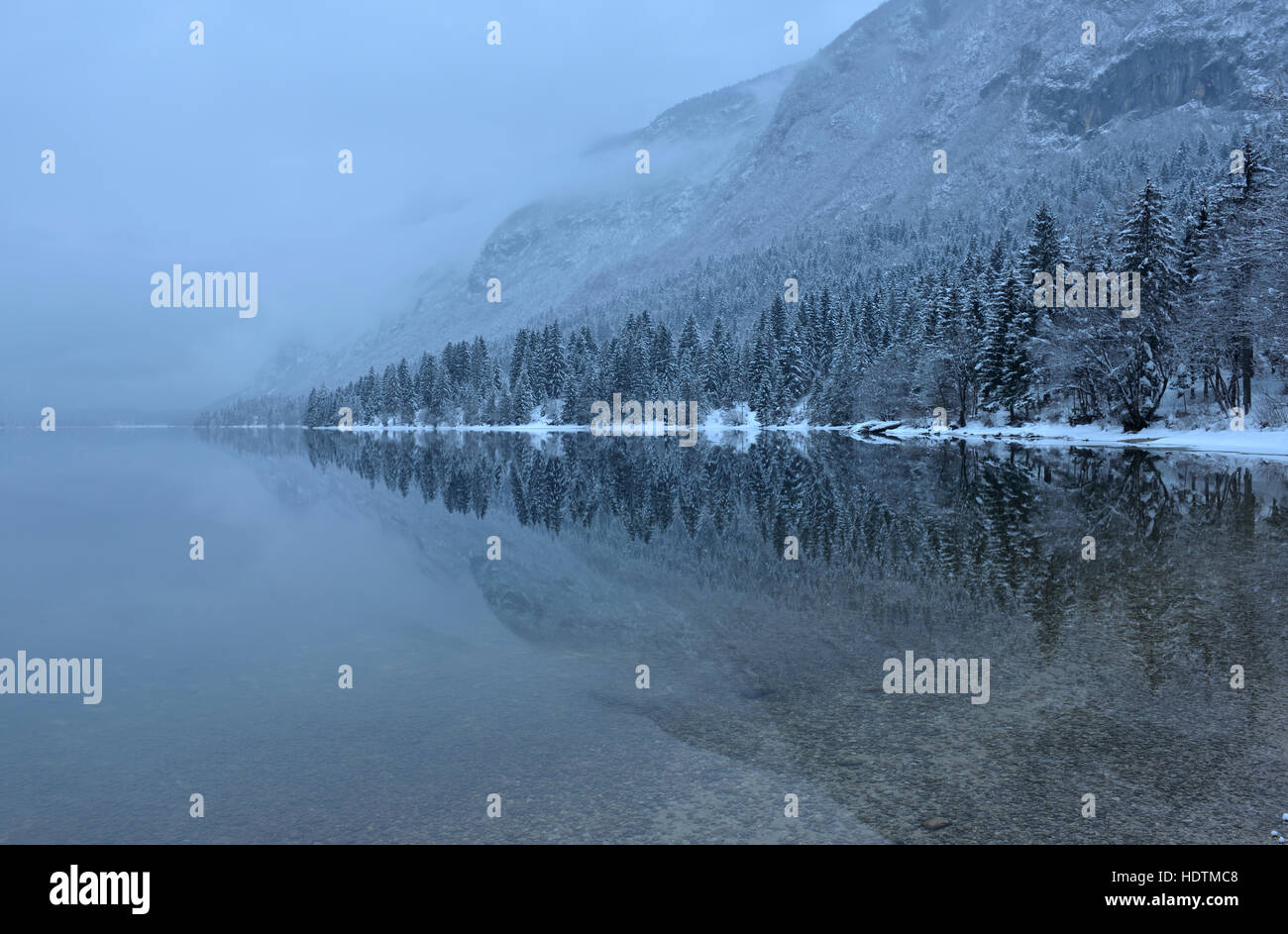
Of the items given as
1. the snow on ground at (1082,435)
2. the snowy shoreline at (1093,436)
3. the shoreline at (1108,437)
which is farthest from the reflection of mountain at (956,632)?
the snow on ground at (1082,435)

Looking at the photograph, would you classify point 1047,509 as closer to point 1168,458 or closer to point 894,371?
point 1168,458

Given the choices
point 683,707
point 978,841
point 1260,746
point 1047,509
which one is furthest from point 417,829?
point 1047,509

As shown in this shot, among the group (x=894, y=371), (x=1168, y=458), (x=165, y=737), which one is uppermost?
(x=894, y=371)

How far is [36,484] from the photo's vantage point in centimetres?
4288

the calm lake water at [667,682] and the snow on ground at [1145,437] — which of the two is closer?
the calm lake water at [667,682]

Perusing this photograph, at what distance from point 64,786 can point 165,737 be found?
1155 millimetres

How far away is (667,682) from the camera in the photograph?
29.7 ft

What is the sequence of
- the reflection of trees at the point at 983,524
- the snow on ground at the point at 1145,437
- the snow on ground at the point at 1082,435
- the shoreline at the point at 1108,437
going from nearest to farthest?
the reflection of trees at the point at 983,524, the snow on ground at the point at 1145,437, the shoreline at the point at 1108,437, the snow on ground at the point at 1082,435

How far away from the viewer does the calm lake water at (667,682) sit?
5.89 metres

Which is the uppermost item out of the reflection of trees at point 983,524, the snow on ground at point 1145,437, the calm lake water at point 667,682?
the snow on ground at point 1145,437

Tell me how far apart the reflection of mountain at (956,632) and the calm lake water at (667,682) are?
5 centimetres

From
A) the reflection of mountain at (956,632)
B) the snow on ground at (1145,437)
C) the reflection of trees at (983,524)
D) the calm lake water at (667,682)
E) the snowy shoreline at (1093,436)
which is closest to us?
the calm lake water at (667,682)

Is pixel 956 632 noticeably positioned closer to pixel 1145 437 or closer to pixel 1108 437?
pixel 1145 437

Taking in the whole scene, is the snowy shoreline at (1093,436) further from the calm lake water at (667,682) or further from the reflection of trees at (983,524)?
the calm lake water at (667,682)
